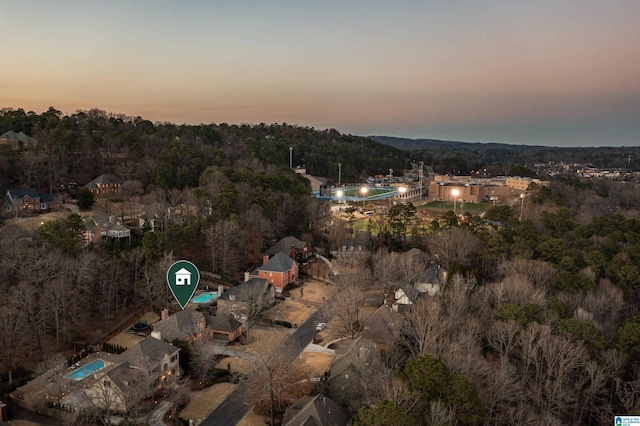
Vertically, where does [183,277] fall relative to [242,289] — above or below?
above

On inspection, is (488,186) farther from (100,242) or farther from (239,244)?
(100,242)

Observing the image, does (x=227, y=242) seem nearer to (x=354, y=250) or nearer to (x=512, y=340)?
(x=354, y=250)

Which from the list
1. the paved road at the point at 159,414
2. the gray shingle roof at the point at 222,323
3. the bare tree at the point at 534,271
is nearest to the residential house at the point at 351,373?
the paved road at the point at 159,414

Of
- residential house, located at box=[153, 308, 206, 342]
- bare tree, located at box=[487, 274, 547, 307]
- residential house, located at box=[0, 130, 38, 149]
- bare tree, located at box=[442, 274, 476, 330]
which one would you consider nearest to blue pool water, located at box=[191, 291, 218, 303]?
residential house, located at box=[153, 308, 206, 342]

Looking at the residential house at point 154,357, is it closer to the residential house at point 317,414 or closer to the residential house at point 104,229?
the residential house at point 317,414

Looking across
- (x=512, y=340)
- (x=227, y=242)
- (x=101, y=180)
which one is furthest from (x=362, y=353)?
(x=101, y=180)
